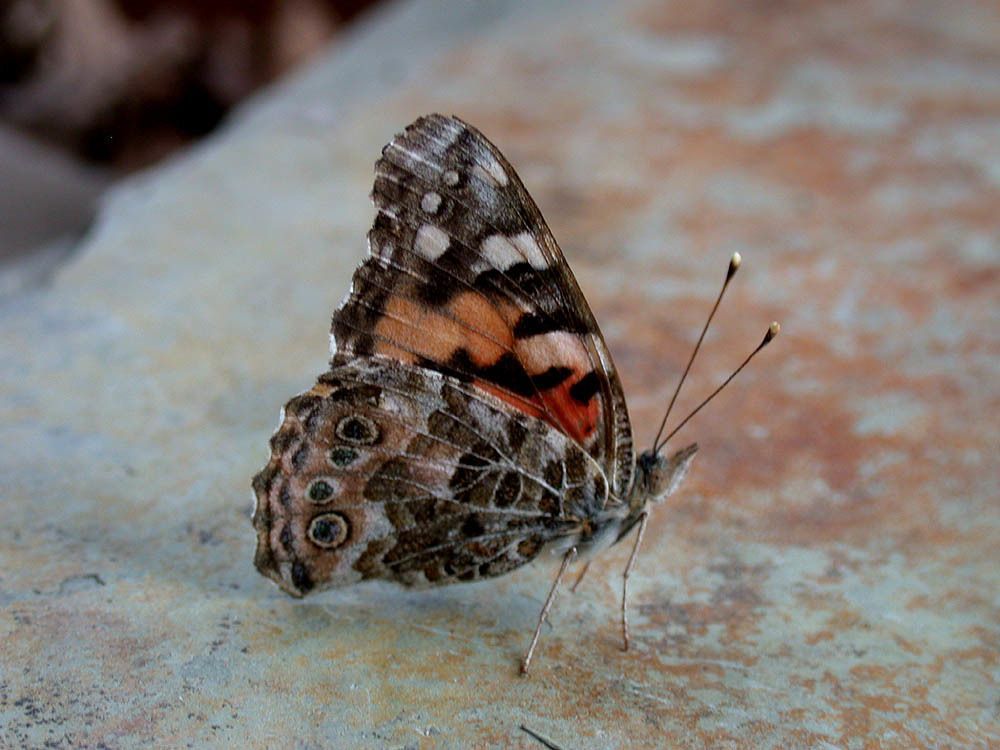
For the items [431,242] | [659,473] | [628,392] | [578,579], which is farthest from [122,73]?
[659,473]

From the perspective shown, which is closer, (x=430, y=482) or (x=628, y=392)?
(x=430, y=482)

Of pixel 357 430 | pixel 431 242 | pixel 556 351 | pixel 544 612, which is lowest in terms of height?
pixel 544 612

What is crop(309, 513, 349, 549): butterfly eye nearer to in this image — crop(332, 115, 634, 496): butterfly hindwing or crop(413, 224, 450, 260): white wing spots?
crop(332, 115, 634, 496): butterfly hindwing

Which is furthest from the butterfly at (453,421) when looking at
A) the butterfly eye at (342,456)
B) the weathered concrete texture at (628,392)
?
the weathered concrete texture at (628,392)

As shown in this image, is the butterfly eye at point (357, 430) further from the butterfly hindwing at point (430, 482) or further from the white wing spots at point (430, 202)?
the white wing spots at point (430, 202)

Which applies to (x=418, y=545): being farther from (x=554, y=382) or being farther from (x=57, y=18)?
(x=57, y=18)

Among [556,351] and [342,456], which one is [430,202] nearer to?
[556,351]

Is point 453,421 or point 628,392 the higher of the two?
point 628,392
